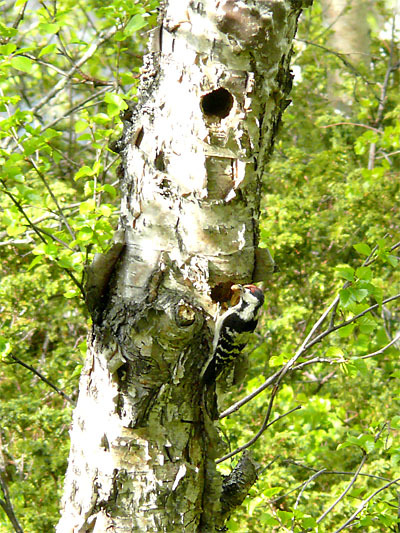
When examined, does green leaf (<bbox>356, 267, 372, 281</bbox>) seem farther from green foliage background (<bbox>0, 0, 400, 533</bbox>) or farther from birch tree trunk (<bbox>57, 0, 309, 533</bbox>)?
birch tree trunk (<bbox>57, 0, 309, 533</bbox>)

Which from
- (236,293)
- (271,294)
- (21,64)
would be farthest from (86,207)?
(271,294)

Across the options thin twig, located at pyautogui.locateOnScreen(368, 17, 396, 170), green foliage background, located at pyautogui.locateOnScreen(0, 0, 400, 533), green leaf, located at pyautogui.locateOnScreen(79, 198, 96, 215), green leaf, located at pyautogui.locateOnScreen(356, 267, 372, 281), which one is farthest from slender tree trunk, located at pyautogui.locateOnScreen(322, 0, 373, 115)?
green leaf, located at pyautogui.locateOnScreen(356, 267, 372, 281)

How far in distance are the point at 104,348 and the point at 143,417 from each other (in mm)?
218

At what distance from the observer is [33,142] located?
8.12 feet

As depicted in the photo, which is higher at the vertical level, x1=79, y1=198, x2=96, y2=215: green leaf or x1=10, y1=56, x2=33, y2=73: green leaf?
x1=10, y1=56, x2=33, y2=73: green leaf

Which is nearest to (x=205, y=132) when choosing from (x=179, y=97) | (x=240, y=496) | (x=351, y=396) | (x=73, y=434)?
(x=179, y=97)

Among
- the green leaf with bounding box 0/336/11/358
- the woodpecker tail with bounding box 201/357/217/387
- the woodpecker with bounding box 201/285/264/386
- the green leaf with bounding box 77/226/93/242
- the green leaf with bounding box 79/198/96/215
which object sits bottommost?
the woodpecker tail with bounding box 201/357/217/387

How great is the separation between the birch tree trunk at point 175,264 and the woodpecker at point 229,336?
0.10 feet

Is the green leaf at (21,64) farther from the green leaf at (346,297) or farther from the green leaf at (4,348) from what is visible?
the green leaf at (346,297)

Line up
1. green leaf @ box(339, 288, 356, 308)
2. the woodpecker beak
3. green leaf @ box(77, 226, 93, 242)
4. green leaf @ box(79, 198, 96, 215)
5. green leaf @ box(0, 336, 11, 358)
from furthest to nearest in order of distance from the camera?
green leaf @ box(79, 198, 96, 215)
green leaf @ box(77, 226, 93, 242)
green leaf @ box(0, 336, 11, 358)
green leaf @ box(339, 288, 356, 308)
the woodpecker beak

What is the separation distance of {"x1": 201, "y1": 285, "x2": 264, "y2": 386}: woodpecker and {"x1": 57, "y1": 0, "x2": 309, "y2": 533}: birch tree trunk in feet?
0.10

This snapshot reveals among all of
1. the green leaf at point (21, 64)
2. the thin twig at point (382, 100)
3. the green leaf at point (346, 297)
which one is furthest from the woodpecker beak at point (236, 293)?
the thin twig at point (382, 100)

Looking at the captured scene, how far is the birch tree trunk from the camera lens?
169 centimetres

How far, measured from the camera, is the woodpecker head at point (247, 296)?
6.06 ft
